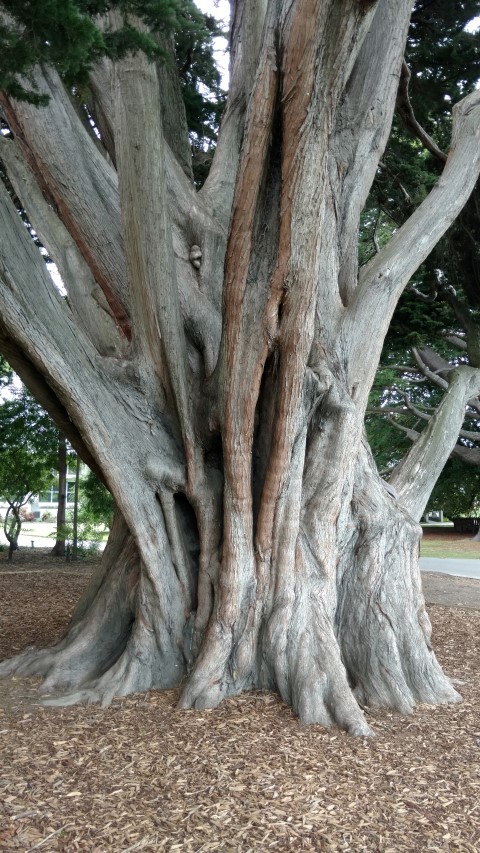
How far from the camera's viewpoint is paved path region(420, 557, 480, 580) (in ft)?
55.0

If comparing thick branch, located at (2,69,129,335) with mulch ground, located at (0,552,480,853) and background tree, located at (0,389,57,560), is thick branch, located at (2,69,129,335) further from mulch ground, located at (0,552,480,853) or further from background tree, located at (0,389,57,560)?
background tree, located at (0,389,57,560)

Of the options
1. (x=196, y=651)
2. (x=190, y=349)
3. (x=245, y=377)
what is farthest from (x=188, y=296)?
(x=196, y=651)

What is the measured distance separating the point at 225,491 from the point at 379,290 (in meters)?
2.04

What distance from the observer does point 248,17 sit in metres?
6.80

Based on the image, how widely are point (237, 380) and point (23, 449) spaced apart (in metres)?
11.9

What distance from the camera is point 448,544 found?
29.7m

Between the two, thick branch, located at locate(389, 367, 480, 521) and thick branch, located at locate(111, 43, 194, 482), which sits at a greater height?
thick branch, located at locate(111, 43, 194, 482)

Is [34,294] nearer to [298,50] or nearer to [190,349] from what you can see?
[190,349]

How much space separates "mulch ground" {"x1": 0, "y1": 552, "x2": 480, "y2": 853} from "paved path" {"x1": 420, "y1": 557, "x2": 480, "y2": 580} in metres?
11.8

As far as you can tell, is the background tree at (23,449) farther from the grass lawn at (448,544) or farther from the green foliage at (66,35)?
the grass lawn at (448,544)

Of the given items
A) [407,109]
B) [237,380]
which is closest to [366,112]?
[407,109]

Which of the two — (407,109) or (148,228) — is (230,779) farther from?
(407,109)

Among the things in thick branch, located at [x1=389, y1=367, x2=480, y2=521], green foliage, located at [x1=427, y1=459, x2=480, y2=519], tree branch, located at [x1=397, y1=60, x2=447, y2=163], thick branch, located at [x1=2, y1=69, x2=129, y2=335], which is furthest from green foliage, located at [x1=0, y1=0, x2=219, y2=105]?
green foliage, located at [x1=427, y1=459, x2=480, y2=519]

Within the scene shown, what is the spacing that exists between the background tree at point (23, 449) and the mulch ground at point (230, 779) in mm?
10555
